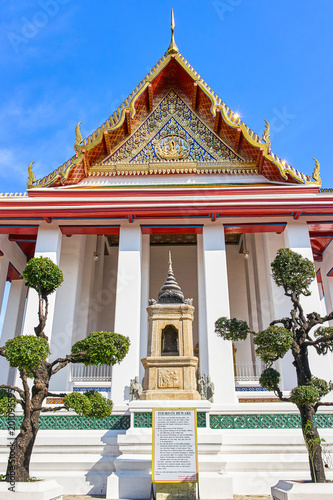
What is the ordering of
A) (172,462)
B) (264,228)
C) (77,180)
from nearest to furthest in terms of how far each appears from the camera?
(172,462) → (264,228) → (77,180)

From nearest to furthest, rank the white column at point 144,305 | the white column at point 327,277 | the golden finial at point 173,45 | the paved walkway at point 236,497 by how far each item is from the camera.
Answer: the paved walkway at point 236,497 → the white column at point 144,305 → the golden finial at point 173,45 → the white column at point 327,277

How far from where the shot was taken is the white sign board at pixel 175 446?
313 cm

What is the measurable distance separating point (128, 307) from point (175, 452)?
125 inches

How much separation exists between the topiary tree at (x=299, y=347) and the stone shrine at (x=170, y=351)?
1.97 feet

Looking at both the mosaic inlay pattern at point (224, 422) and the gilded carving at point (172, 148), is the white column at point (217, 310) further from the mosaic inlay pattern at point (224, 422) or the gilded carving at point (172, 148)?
the gilded carving at point (172, 148)

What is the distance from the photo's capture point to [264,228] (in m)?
7.02

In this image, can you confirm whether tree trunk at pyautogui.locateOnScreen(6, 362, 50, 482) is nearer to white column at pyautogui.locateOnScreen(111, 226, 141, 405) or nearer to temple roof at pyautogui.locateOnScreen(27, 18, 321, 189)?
white column at pyautogui.locateOnScreen(111, 226, 141, 405)

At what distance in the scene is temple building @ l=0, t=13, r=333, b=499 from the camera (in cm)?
430

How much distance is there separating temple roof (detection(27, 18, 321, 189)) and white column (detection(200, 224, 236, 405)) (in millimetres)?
1530

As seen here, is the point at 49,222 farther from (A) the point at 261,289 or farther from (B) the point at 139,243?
(A) the point at 261,289

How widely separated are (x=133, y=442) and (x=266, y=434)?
1480 mm

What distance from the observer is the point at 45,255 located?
656 cm

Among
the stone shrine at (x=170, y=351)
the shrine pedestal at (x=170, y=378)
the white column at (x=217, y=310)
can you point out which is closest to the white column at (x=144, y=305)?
the white column at (x=217, y=310)

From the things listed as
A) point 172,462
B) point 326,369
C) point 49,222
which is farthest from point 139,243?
point 172,462
